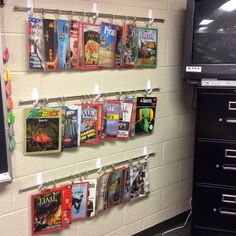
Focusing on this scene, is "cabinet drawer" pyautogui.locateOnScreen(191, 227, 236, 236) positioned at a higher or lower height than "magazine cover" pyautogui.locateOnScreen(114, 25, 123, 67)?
lower

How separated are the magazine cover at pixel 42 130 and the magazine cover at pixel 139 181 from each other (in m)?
0.63

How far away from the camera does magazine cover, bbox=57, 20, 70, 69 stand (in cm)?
167

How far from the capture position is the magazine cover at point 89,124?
1.84 meters

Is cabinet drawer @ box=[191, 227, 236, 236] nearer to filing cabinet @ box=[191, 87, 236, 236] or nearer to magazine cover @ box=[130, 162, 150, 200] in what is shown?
filing cabinet @ box=[191, 87, 236, 236]

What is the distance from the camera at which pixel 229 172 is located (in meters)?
2.02

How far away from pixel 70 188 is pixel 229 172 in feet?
3.14

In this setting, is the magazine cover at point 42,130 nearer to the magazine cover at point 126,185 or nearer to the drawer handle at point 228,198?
the magazine cover at point 126,185

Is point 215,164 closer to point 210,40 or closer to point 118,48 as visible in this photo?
point 210,40

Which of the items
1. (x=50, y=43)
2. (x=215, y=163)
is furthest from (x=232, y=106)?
(x=50, y=43)

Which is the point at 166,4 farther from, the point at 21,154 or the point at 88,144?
the point at 21,154

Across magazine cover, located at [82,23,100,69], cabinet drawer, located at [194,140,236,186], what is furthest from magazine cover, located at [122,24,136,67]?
cabinet drawer, located at [194,140,236,186]

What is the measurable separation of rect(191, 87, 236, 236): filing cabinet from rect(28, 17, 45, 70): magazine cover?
0.96 meters

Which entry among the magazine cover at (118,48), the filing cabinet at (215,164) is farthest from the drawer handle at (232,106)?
the magazine cover at (118,48)

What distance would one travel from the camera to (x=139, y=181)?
7.32 ft
